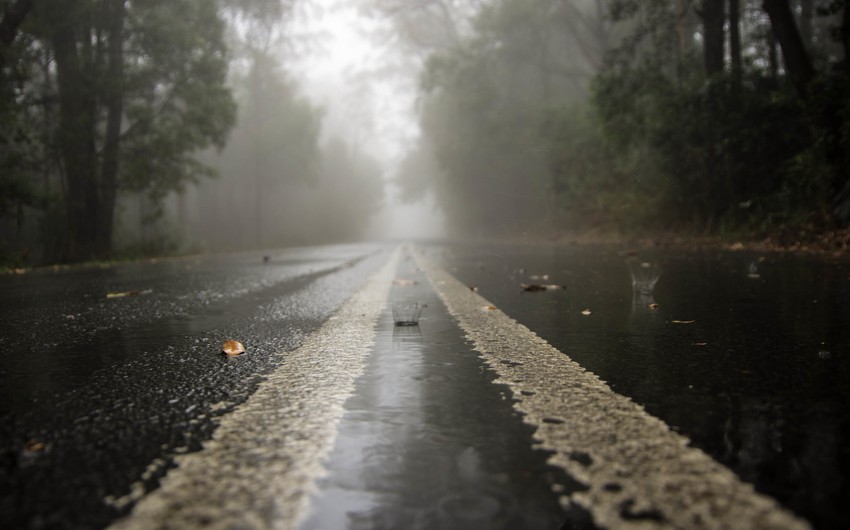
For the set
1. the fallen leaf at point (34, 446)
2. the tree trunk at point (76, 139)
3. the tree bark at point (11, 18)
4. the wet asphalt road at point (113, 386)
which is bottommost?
the wet asphalt road at point (113, 386)

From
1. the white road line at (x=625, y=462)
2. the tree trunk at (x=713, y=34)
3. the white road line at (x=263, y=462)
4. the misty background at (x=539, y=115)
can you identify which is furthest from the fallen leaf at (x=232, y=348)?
the tree trunk at (x=713, y=34)

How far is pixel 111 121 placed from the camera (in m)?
16.1

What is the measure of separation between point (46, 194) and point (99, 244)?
241cm

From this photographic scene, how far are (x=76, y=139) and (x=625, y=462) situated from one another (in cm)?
1562

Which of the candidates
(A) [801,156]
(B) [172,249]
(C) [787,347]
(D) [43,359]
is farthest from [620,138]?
(D) [43,359]

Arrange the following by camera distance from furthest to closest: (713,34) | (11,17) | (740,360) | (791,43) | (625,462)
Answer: (713,34) < (11,17) < (791,43) < (740,360) < (625,462)

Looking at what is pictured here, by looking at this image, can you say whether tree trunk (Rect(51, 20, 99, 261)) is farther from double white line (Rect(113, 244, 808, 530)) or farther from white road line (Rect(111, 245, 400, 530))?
double white line (Rect(113, 244, 808, 530))

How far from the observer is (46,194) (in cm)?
1269

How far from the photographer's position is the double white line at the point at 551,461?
1125 millimetres

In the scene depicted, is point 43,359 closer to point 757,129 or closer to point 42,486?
point 42,486

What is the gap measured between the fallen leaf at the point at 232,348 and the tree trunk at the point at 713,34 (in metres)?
14.8

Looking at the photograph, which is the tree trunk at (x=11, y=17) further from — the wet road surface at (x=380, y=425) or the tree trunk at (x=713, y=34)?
the tree trunk at (x=713, y=34)

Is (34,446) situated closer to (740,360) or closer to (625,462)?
(625,462)

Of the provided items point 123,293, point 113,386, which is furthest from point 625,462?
point 123,293
